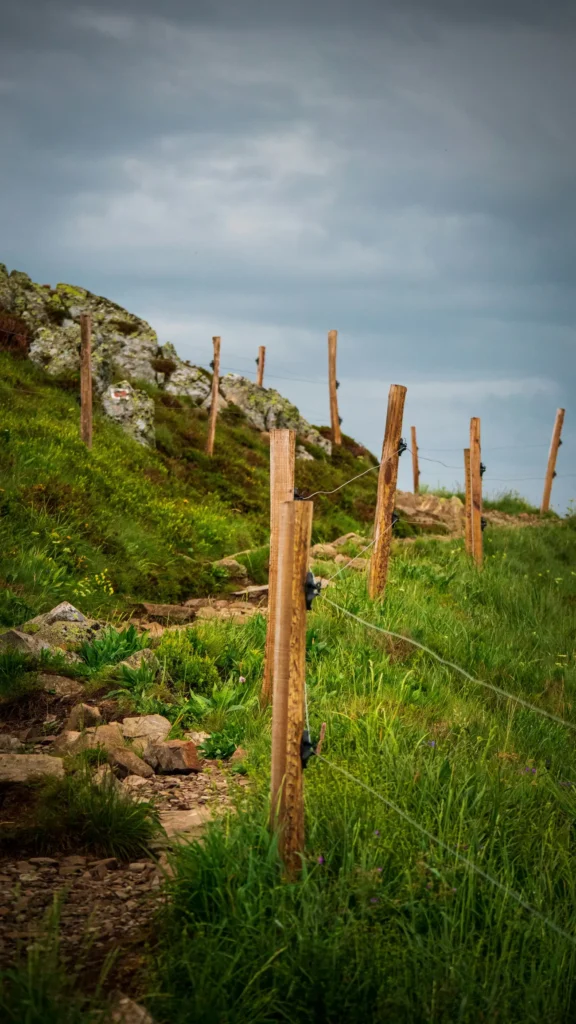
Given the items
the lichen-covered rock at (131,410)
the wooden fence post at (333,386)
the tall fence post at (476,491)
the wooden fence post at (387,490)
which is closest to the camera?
the wooden fence post at (387,490)

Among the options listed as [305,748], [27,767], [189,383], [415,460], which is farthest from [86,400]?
[415,460]

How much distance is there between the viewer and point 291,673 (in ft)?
10.8

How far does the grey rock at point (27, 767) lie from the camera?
451 centimetres

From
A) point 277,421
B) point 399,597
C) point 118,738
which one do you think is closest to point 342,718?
point 118,738

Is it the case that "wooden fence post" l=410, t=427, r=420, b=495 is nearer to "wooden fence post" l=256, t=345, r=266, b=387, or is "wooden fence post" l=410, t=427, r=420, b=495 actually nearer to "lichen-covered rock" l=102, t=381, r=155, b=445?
"wooden fence post" l=256, t=345, r=266, b=387

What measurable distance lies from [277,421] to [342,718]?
23.0 m

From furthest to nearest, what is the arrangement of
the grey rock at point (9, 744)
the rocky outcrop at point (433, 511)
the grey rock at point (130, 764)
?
the rocky outcrop at point (433, 511) < the grey rock at point (9, 744) < the grey rock at point (130, 764)

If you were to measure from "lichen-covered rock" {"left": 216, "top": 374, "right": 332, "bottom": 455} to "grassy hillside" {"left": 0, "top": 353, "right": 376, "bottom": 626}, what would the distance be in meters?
6.12

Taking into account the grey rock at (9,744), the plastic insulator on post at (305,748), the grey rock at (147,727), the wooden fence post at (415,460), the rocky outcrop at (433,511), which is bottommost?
the grey rock at (9,744)

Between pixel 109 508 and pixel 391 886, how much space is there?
31.6ft

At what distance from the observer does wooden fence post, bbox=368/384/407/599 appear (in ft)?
27.9

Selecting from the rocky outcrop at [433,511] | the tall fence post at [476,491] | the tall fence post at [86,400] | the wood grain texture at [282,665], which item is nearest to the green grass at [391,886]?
the wood grain texture at [282,665]

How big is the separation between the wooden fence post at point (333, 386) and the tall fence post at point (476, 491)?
1715 cm

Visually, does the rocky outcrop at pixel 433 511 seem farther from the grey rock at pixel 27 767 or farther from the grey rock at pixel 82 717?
the grey rock at pixel 27 767
